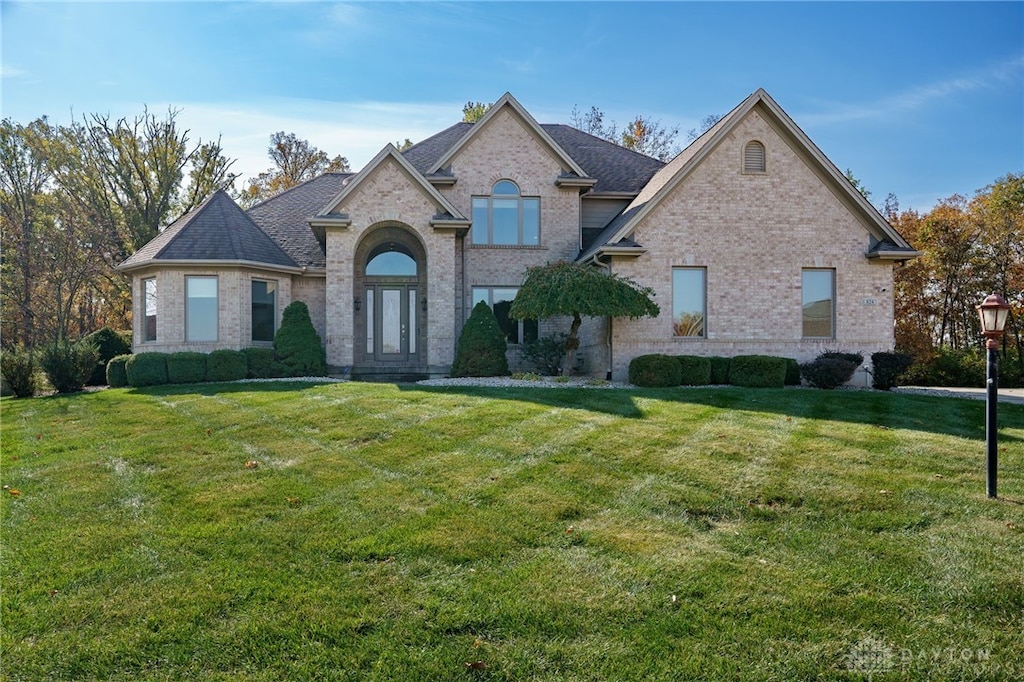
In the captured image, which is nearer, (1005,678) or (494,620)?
(1005,678)

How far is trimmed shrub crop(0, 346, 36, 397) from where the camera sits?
1795 centimetres

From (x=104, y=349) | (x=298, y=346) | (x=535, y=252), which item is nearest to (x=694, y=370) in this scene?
(x=535, y=252)

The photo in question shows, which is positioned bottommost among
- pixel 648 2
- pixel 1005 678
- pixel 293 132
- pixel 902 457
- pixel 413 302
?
pixel 1005 678

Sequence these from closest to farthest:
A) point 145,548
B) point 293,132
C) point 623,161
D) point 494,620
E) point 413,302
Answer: point 494,620 < point 145,548 < point 413,302 < point 623,161 < point 293,132

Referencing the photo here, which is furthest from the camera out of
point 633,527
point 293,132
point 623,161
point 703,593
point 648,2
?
point 293,132

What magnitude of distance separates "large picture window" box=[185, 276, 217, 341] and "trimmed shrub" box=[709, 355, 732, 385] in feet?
44.5

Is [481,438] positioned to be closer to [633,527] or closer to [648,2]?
[633,527]

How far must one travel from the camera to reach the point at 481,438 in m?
9.95

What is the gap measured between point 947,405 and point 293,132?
3666 centimetres

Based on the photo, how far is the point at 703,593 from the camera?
5504 millimetres

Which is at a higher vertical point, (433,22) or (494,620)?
(433,22)

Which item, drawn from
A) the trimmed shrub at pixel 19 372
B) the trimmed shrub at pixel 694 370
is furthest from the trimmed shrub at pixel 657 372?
the trimmed shrub at pixel 19 372

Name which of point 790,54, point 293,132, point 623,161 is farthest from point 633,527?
point 293,132

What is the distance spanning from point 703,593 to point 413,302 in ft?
57.9
